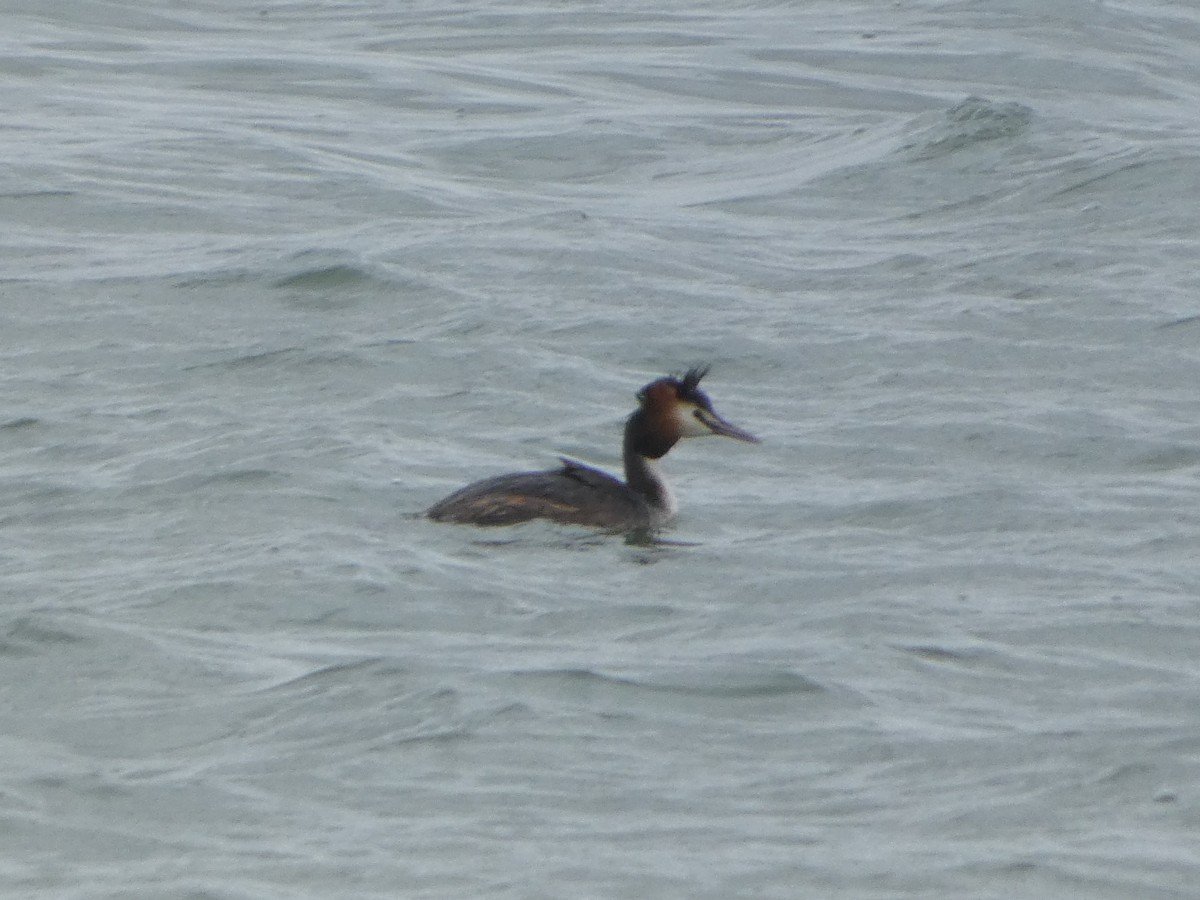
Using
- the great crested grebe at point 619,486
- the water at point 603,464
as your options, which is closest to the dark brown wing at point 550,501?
the great crested grebe at point 619,486

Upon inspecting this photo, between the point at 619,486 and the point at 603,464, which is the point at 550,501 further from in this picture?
the point at 603,464

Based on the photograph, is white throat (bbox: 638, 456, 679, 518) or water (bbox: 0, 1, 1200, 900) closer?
water (bbox: 0, 1, 1200, 900)

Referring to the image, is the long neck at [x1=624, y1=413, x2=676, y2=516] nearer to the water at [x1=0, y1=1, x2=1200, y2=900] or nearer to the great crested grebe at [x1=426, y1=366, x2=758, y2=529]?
the great crested grebe at [x1=426, y1=366, x2=758, y2=529]

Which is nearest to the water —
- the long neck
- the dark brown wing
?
the dark brown wing

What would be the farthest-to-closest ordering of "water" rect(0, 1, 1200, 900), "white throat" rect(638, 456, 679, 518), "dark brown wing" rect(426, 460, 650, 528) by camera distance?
1. "white throat" rect(638, 456, 679, 518)
2. "dark brown wing" rect(426, 460, 650, 528)
3. "water" rect(0, 1, 1200, 900)

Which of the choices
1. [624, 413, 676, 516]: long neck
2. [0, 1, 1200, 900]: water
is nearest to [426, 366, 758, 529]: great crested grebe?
[624, 413, 676, 516]: long neck

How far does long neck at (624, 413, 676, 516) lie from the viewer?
1145cm

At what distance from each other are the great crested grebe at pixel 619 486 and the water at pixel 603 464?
0.39 feet

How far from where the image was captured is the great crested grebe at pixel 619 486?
10.8 metres

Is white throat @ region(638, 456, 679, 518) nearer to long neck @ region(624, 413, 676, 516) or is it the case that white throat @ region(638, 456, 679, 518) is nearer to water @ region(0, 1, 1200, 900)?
long neck @ region(624, 413, 676, 516)

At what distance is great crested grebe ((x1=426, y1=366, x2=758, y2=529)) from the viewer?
10.8 meters

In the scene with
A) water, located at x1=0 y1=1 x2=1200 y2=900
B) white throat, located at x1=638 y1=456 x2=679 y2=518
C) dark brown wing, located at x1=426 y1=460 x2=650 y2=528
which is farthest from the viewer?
white throat, located at x1=638 y1=456 x2=679 y2=518

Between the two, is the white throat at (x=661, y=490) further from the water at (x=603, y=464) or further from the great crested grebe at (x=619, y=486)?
the water at (x=603, y=464)

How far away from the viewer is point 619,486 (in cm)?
1140
